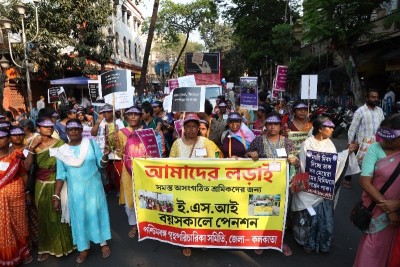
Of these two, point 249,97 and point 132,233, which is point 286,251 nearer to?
point 132,233

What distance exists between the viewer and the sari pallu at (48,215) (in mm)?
3902

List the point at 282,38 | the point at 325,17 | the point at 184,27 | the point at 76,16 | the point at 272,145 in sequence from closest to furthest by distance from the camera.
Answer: the point at 272,145, the point at 325,17, the point at 76,16, the point at 282,38, the point at 184,27

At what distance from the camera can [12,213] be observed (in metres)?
3.78

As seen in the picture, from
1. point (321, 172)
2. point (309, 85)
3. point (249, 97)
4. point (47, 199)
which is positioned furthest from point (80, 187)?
point (309, 85)

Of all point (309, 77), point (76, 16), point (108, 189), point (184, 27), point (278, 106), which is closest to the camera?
point (108, 189)

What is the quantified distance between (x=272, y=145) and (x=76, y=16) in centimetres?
1475

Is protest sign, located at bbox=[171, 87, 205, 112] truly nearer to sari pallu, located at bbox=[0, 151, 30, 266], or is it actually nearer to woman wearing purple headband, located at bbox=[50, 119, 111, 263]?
woman wearing purple headband, located at bbox=[50, 119, 111, 263]

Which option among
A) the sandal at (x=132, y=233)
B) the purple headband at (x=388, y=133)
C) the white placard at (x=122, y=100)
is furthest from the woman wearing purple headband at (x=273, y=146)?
the white placard at (x=122, y=100)

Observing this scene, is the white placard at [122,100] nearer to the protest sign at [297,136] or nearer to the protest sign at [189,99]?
the protest sign at [189,99]

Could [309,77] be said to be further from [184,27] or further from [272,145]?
[184,27]

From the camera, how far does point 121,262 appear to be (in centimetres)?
398

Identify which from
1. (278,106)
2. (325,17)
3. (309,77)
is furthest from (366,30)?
(309,77)

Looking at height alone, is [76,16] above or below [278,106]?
above

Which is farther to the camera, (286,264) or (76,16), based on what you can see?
(76,16)
